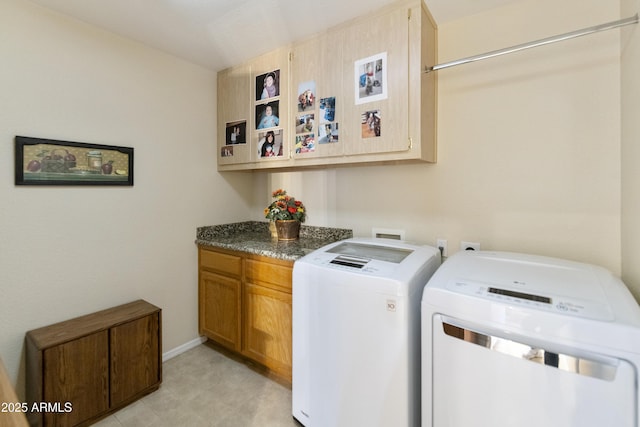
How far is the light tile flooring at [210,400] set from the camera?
1.64 m

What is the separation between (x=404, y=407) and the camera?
1.19m

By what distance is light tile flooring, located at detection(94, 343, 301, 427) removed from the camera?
5.39 ft

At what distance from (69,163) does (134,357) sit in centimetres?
128

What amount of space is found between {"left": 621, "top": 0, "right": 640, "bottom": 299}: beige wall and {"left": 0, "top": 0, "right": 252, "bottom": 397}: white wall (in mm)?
2630

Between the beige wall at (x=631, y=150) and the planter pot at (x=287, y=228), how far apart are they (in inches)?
74.2

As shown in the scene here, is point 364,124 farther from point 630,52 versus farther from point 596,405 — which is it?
point 596,405

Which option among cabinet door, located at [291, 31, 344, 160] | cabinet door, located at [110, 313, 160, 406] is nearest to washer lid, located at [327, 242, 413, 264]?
cabinet door, located at [291, 31, 344, 160]

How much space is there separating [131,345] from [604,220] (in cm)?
273

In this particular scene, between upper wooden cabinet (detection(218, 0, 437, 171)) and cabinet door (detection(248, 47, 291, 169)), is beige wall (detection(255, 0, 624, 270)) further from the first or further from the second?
cabinet door (detection(248, 47, 291, 169))

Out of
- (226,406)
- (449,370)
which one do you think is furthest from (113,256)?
(449,370)

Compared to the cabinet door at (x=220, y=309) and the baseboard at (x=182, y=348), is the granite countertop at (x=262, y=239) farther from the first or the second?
the baseboard at (x=182, y=348)

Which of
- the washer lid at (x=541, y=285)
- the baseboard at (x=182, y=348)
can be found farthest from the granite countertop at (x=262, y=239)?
the washer lid at (x=541, y=285)

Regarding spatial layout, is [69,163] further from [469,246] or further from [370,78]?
[469,246]

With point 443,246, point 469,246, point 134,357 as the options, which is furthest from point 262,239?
point 469,246
